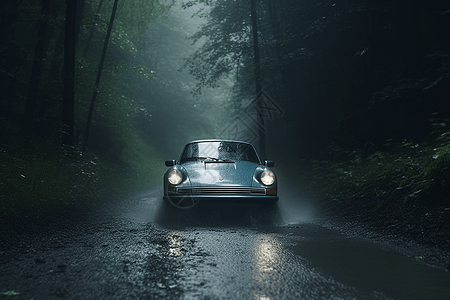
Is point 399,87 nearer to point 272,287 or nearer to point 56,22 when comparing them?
point 272,287

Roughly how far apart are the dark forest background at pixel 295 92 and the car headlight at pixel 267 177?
1.84 m

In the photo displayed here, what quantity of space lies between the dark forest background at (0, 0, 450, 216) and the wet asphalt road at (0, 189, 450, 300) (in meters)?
1.86

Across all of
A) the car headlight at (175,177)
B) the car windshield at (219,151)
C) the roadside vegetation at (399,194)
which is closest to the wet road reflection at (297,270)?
the roadside vegetation at (399,194)

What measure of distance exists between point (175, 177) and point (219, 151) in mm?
1725

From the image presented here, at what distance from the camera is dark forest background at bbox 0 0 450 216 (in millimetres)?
9312

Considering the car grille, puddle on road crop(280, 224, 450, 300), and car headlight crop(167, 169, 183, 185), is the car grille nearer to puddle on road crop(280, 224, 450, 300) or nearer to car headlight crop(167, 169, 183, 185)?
car headlight crop(167, 169, 183, 185)

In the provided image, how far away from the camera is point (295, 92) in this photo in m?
18.7

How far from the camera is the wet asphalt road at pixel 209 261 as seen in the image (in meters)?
3.31

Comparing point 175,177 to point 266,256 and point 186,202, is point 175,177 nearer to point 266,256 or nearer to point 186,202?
point 186,202

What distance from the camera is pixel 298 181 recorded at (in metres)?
14.2

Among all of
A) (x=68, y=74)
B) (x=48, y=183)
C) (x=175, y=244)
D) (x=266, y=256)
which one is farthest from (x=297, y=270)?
(x=68, y=74)

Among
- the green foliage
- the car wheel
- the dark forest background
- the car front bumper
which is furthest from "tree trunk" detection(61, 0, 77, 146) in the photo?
the green foliage

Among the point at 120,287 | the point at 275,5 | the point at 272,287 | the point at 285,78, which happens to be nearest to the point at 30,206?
the point at 120,287

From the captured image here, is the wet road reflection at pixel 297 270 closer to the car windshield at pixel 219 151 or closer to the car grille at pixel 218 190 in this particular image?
the car grille at pixel 218 190
